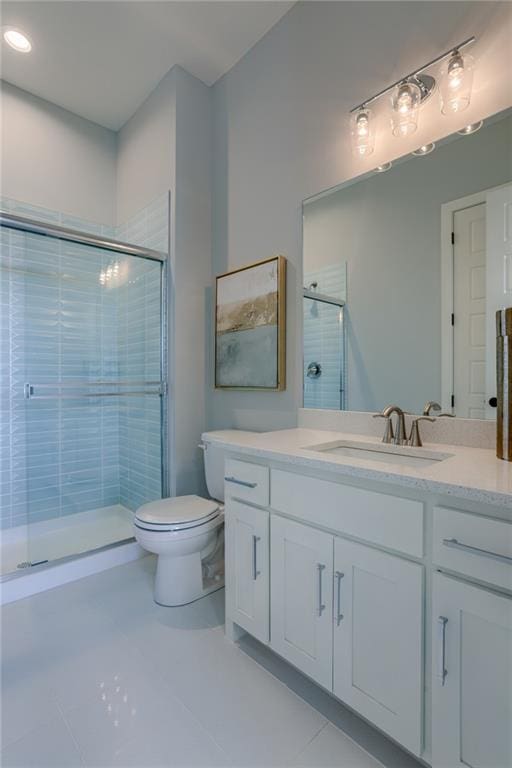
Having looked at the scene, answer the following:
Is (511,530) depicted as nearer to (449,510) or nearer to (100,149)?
(449,510)

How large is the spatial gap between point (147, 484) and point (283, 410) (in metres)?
1.16

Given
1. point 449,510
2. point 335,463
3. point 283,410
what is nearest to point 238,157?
point 283,410

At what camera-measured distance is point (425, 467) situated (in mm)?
1087

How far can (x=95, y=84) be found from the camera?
2453 millimetres

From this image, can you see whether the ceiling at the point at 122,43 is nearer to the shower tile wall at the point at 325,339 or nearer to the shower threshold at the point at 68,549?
the shower tile wall at the point at 325,339

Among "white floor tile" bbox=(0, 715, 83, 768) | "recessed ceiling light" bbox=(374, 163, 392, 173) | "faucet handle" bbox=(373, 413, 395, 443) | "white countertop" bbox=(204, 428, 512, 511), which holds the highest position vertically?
"recessed ceiling light" bbox=(374, 163, 392, 173)

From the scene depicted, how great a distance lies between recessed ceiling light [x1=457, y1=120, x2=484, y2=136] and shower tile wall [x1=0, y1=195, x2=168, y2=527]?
5.63 ft

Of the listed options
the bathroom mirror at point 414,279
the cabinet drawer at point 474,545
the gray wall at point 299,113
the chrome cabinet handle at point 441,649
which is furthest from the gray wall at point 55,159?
the chrome cabinet handle at point 441,649

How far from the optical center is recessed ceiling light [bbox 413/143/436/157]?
4.52 feet

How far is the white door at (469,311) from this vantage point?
1269mm

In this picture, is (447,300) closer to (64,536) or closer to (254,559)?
(254,559)

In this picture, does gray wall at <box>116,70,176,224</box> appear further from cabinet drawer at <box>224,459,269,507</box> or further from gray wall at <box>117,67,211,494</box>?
cabinet drawer at <box>224,459,269,507</box>

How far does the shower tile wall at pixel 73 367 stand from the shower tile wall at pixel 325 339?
3.57 feet

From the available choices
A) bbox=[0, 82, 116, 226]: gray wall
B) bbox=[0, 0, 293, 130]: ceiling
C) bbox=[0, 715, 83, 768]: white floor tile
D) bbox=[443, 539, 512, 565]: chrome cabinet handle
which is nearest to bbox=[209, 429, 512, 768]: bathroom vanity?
bbox=[443, 539, 512, 565]: chrome cabinet handle
